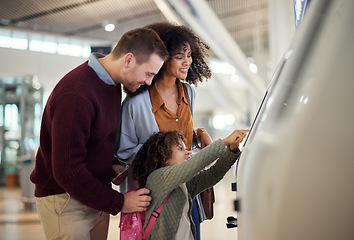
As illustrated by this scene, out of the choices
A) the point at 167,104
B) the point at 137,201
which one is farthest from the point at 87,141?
the point at 167,104

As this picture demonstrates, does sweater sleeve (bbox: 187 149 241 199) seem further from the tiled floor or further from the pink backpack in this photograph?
the tiled floor

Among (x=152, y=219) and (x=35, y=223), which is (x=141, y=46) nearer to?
(x=152, y=219)

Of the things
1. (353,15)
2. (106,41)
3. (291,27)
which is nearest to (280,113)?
(353,15)

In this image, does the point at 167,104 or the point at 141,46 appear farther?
the point at 167,104

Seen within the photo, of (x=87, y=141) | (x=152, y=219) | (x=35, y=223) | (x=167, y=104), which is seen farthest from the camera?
(x=35, y=223)

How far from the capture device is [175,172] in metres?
1.57

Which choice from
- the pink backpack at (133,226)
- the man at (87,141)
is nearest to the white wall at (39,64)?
the man at (87,141)

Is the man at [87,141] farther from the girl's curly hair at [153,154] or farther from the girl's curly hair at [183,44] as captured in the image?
the girl's curly hair at [183,44]

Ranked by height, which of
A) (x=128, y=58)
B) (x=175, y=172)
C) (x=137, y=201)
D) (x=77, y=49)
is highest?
(x=77, y=49)

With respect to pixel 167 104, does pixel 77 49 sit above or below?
above

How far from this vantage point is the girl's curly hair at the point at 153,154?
170 cm

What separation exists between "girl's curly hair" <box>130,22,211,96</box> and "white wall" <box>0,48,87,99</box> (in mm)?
10558

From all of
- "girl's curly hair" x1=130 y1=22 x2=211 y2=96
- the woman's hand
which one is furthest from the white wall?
the woman's hand

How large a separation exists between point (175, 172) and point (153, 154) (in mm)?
181
